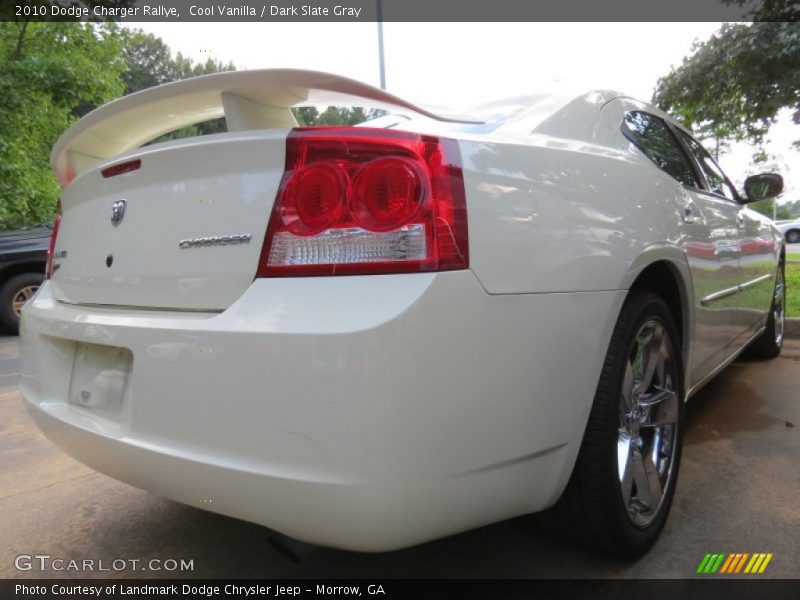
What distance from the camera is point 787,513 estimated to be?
88.3 inches

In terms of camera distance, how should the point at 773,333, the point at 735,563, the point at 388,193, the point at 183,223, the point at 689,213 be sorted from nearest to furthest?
the point at 388,193 < the point at 183,223 < the point at 735,563 < the point at 689,213 < the point at 773,333

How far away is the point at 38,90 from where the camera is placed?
438 inches

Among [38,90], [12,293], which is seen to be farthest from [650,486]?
[38,90]

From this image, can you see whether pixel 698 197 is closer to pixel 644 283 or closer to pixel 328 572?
pixel 644 283

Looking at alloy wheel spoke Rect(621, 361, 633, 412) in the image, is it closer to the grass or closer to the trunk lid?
the trunk lid

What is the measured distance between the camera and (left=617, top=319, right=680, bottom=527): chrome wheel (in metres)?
1.94

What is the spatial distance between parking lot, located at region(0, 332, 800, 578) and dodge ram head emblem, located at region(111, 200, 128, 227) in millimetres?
1017

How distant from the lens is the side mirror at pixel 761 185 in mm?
3928

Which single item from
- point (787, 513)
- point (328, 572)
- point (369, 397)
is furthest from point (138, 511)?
point (787, 513)

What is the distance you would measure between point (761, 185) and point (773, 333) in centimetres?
125

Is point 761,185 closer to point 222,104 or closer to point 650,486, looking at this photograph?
point 650,486

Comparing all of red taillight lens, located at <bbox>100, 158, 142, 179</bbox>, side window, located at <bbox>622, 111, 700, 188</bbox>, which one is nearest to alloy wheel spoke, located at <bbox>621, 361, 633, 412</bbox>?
side window, located at <bbox>622, 111, 700, 188</bbox>

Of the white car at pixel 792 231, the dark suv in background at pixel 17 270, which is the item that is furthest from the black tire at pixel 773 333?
the white car at pixel 792 231

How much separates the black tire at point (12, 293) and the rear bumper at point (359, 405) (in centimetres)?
687
